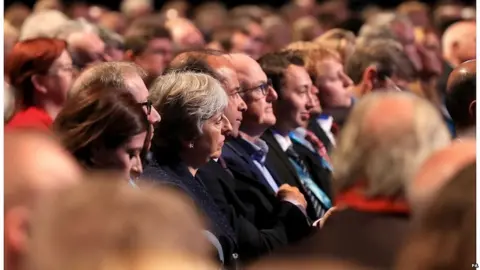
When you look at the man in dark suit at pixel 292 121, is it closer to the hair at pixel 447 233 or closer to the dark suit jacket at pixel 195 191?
the dark suit jacket at pixel 195 191

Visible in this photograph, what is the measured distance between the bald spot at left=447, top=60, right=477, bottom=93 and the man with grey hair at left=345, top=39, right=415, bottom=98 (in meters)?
2.23

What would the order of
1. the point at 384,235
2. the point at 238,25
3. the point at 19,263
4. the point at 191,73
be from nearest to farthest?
the point at 19,263 → the point at 384,235 → the point at 191,73 → the point at 238,25

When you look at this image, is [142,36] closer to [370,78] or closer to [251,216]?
[370,78]

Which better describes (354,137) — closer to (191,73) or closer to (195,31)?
(191,73)

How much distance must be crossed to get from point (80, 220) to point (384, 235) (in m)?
1.10

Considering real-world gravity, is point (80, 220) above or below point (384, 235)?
above

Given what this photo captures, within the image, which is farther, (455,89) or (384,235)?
(455,89)

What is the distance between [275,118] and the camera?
6.58 meters

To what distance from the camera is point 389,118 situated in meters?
3.44

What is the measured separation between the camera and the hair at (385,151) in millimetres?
3395

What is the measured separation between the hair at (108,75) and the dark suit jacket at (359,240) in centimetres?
181

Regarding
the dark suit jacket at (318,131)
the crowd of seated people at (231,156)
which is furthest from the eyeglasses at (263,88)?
the dark suit jacket at (318,131)

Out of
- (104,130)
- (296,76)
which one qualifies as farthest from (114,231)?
(296,76)

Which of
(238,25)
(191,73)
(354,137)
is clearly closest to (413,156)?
(354,137)
